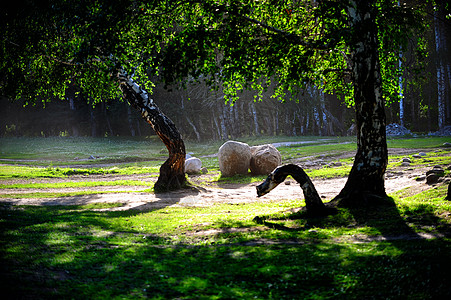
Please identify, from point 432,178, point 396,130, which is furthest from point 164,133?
point 396,130

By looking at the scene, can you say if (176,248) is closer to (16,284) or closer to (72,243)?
(72,243)

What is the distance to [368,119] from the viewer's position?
9.66 meters

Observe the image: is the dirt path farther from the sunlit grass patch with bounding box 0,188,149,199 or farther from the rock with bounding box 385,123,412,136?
the rock with bounding box 385,123,412,136

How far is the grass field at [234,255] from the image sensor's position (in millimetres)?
4527

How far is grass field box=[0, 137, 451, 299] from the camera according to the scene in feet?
14.9

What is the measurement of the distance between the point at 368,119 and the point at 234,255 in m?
5.38

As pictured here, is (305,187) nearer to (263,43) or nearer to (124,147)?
(263,43)

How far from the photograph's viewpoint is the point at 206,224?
9352 millimetres

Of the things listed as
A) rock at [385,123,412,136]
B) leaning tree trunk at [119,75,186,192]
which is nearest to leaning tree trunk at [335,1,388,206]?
leaning tree trunk at [119,75,186,192]

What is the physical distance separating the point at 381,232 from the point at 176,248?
3774mm

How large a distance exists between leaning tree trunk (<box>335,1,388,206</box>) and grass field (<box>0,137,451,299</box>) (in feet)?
2.59

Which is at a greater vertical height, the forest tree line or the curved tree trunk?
the forest tree line

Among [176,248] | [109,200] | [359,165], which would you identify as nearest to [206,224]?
[176,248]

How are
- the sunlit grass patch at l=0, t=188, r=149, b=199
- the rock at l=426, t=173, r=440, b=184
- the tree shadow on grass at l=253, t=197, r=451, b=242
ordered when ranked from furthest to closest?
the sunlit grass patch at l=0, t=188, r=149, b=199 → the rock at l=426, t=173, r=440, b=184 → the tree shadow on grass at l=253, t=197, r=451, b=242
